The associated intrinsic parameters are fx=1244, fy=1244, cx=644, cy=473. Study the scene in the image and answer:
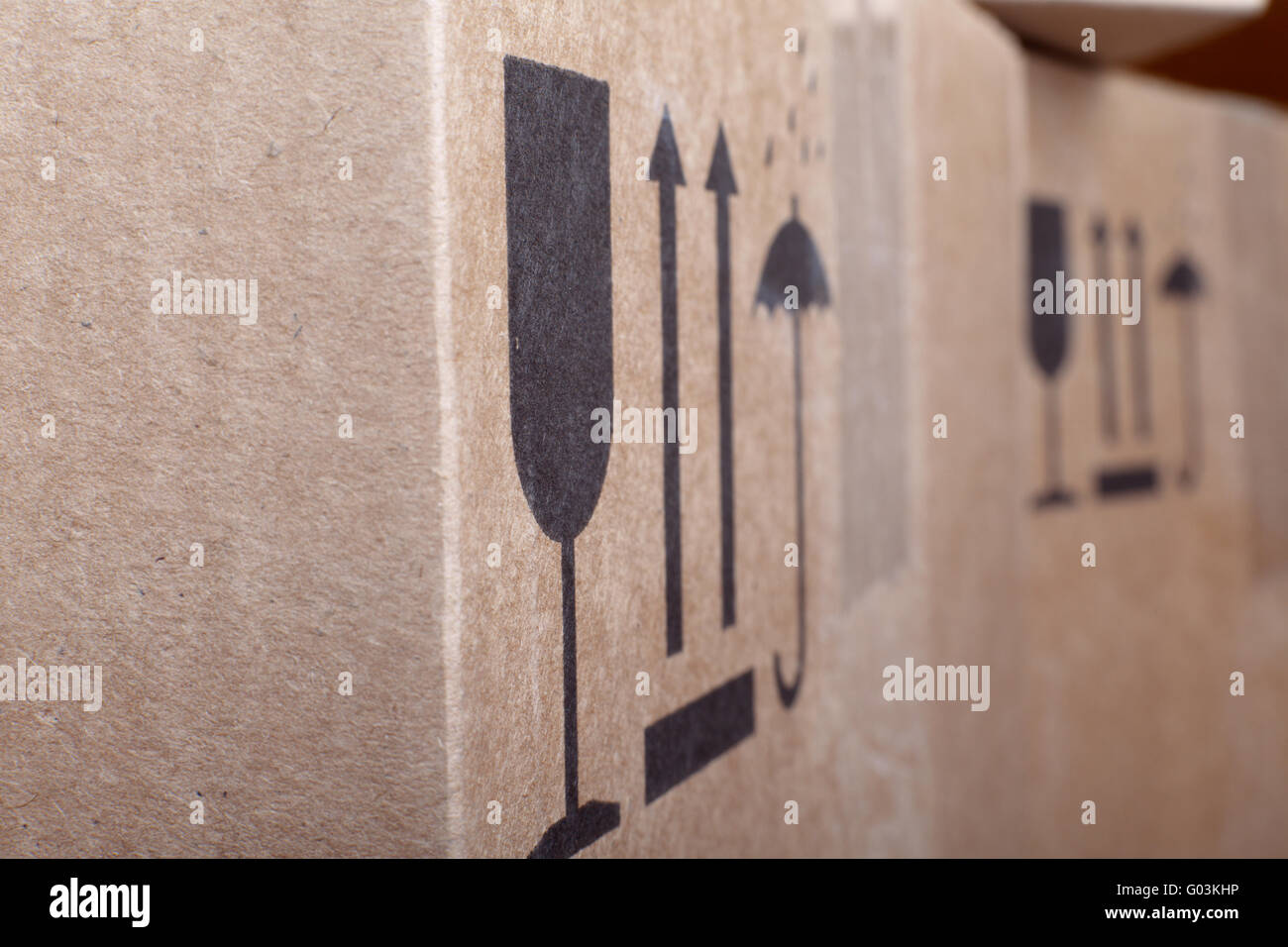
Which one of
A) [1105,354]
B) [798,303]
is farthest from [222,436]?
[1105,354]

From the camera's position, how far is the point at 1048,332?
101 inches

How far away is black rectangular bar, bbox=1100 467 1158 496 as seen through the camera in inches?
105

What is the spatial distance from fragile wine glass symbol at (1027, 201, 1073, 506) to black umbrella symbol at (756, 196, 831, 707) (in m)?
1.13

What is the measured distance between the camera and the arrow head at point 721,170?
127 centimetres

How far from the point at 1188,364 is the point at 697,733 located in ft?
6.99

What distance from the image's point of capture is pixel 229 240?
0.89 meters

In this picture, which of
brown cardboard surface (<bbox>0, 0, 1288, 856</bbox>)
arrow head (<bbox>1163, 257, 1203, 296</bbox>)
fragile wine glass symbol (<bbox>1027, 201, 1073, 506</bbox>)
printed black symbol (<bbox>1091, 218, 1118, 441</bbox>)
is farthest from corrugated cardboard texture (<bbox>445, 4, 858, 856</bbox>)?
arrow head (<bbox>1163, 257, 1203, 296</bbox>)

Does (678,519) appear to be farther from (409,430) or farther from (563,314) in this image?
(409,430)

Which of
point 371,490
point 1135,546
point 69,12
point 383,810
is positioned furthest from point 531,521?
point 1135,546

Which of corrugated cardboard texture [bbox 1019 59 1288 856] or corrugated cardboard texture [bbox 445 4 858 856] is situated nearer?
corrugated cardboard texture [bbox 445 4 858 856]

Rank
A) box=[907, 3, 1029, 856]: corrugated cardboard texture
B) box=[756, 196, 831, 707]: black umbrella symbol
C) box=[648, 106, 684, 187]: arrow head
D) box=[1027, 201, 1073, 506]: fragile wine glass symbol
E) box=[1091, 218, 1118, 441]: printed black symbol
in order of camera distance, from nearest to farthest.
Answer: box=[648, 106, 684, 187]: arrow head
box=[756, 196, 831, 707]: black umbrella symbol
box=[907, 3, 1029, 856]: corrugated cardboard texture
box=[1027, 201, 1073, 506]: fragile wine glass symbol
box=[1091, 218, 1118, 441]: printed black symbol

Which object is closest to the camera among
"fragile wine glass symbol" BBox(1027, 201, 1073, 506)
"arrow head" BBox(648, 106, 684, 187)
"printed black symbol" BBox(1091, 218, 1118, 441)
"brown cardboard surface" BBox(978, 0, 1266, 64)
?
"arrow head" BBox(648, 106, 684, 187)

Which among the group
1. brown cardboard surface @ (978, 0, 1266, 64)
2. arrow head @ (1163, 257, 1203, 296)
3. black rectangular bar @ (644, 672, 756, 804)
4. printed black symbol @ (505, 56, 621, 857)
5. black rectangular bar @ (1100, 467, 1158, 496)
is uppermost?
brown cardboard surface @ (978, 0, 1266, 64)

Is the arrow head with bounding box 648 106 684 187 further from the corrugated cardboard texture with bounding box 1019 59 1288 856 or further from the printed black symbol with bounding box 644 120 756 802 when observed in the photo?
the corrugated cardboard texture with bounding box 1019 59 1288 856
